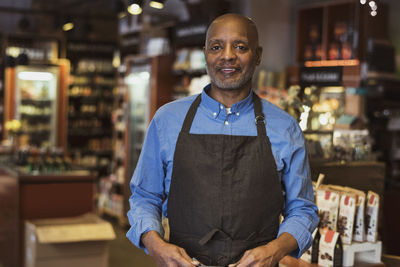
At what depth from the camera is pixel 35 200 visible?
5.32m

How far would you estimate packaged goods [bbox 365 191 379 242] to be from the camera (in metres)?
2.79

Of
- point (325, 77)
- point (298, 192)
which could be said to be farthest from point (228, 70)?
point (325, 77)

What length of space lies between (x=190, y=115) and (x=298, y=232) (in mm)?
568

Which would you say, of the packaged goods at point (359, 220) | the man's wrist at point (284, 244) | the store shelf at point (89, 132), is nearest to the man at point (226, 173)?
the man's wrist at point (284, 244)

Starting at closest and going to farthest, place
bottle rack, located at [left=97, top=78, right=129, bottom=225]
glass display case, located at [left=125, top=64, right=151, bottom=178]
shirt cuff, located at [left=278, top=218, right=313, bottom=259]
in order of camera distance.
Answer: shirt cuff, located at [left=278, top=218, right=313, bottom=259] → glass display case, located at [left=125, top=64, right=151, bottom=178] → bottle rack, located at [left=97, top=78, right=129, bottom=225]

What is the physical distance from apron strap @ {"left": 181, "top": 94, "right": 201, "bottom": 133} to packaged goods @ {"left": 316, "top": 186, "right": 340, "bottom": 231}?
3.32 ft

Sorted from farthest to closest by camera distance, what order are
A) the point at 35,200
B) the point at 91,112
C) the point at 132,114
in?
the point at 91,112 < the point at 132,114 < the point at 35,200

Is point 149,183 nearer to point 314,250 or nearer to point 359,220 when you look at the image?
point 314,250

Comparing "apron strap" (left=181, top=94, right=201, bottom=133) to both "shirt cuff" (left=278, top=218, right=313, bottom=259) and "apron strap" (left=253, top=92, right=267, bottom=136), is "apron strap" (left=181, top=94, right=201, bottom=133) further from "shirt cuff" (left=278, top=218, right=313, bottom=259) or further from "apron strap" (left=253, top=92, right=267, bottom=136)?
"shirt cuff" (left=278, top=218, right=313, bottom=259)

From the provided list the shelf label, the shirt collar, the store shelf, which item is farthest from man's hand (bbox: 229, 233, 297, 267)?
the store shelf

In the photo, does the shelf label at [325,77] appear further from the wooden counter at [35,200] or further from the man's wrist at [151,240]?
the wooden counter at [35,200]

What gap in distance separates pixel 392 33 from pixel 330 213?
155 inches

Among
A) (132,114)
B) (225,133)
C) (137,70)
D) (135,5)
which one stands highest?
(135,5)

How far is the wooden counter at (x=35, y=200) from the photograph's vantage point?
5.27 meters
